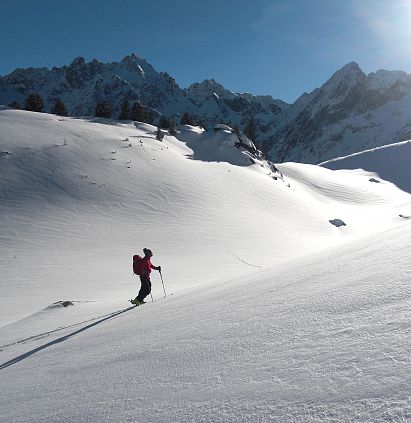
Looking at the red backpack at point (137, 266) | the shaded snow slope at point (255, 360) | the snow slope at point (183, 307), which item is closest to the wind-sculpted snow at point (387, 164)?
the snow slope at point (183, 307)

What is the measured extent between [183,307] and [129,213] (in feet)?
56.4

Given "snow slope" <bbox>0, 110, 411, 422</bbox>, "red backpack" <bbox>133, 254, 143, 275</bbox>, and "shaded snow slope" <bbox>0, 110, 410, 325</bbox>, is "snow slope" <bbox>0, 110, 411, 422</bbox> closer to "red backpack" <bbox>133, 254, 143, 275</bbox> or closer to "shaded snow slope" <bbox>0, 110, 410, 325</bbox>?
"shaded snow slope" <bbox>0, 110, 410, 325</bbox>

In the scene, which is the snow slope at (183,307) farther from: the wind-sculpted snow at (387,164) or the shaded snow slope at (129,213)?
the wind-sculpted snow at (387,164)

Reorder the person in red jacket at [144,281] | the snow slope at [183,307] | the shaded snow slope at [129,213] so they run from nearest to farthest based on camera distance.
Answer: the snow slope at [183,307] → the person in red jacket at [144,281] → the shaded snow slope at [129,213]

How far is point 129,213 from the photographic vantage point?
23.5m

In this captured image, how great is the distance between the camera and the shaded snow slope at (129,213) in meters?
15.8

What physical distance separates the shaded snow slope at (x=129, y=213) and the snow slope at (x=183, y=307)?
14cm

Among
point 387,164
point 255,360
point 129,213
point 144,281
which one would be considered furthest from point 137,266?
point 387,164

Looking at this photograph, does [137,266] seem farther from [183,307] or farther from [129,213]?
[129,213]

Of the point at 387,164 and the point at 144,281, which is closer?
the point at 144,281

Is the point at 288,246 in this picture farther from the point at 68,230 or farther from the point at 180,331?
the point at 180,331

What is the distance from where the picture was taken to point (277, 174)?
4212cm

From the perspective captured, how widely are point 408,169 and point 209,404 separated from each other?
223 feet

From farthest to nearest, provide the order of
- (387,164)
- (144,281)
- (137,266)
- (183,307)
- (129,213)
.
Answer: (387,164)
(129,213)
(137,266)
(144,281)
(183,307)
